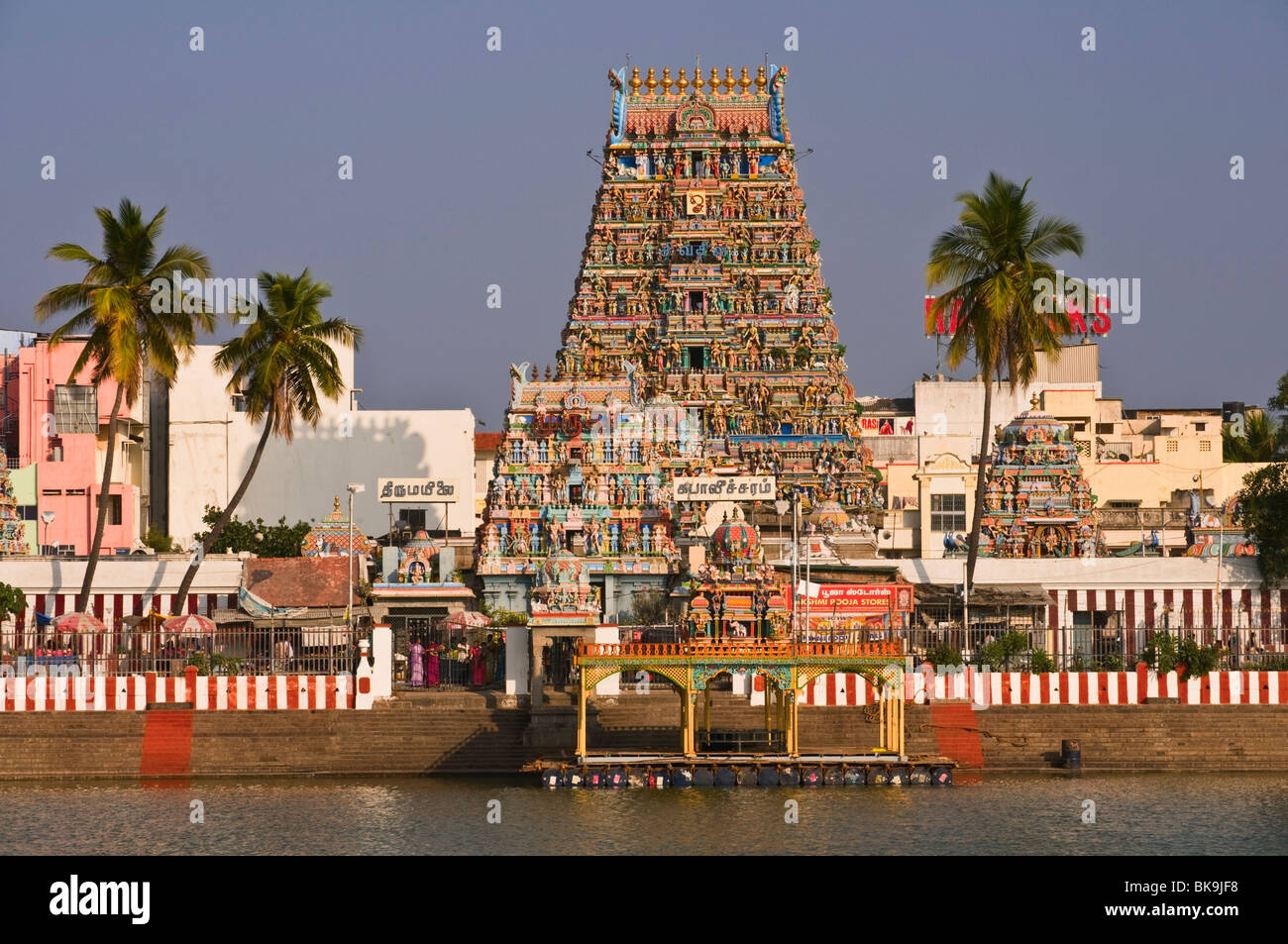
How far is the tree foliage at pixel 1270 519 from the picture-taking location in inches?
2778

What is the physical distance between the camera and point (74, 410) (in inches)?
3588

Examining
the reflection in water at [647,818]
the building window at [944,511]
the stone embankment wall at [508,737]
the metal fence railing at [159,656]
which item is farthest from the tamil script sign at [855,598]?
the building window at [944,511]

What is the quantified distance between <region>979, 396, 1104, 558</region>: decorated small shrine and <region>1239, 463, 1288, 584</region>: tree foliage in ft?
18.4

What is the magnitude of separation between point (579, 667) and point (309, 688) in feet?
27.6

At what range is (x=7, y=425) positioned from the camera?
96812 mm

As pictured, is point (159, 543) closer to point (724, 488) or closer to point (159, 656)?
point (724, 488)

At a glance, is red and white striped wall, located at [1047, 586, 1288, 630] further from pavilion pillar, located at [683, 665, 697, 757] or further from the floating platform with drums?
pavilion pillar, located at [683, 665, 697, 757]

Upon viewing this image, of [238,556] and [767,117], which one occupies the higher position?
[767,117]

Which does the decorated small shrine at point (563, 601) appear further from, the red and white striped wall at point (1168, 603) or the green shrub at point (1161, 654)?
the red and white striped wall at point (1168, 603)

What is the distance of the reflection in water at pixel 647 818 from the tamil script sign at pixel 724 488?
20361 millimetres

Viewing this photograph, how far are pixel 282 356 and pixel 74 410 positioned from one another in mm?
23509

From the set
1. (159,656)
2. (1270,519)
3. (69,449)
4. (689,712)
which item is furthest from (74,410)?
(1270,519)
